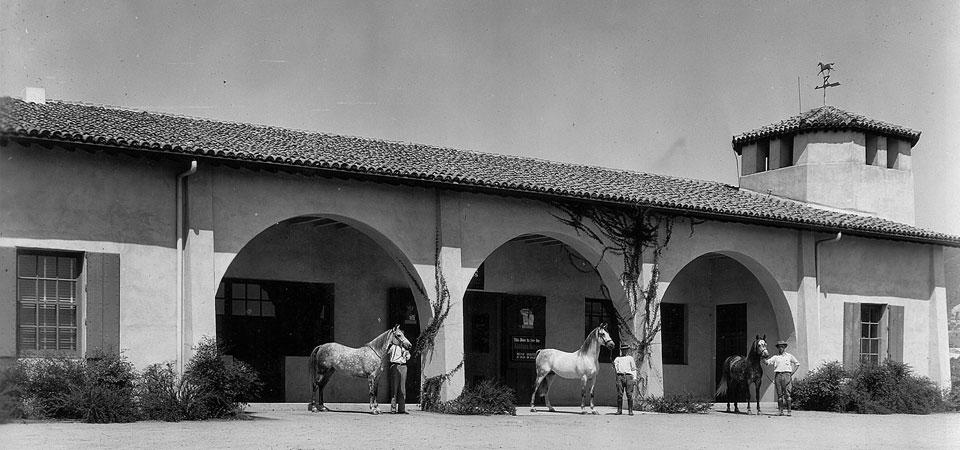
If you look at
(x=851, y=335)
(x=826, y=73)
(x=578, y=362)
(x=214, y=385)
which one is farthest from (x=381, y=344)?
(x=826, y=73)

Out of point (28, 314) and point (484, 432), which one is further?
point (28, 314)

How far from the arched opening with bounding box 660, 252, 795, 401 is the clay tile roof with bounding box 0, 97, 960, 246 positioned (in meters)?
1.93

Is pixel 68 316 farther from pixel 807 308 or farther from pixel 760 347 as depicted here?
pixel 807 308

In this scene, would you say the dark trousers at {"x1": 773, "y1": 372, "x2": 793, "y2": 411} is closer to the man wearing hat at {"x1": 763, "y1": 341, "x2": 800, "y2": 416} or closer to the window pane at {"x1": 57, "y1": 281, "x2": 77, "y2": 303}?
the man wearing hat at {"x1": 763, "y1": 341, "x2": 800, "y2": 416}

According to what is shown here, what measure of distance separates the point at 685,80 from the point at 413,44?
6.14 meters

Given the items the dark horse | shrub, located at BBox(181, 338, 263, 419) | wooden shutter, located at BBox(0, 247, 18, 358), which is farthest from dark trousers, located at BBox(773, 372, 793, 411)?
wooden shutter, located at BBox(0, 247, 18, 358)

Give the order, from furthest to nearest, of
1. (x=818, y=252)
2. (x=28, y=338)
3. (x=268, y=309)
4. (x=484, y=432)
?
1. (x=818, y=252)
2. (x=268, y=309)
3. (x=28, y=338)
4. (x=484, y=432)

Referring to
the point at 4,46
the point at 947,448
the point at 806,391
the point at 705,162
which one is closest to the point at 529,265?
the point at 806,391

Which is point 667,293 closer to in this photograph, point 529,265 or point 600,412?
point 529,265

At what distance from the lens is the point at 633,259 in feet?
71.3

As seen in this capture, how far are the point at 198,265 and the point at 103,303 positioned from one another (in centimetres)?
157

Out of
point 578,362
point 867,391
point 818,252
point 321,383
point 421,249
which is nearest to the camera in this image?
point 321,383

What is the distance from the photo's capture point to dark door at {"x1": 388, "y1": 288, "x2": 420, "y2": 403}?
862 inches

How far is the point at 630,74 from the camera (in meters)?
20.2
